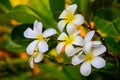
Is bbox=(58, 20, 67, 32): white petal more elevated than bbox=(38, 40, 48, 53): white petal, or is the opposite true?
bbox=(58, 20, 67, 32): white petal

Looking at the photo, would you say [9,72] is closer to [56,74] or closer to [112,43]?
[56,74]

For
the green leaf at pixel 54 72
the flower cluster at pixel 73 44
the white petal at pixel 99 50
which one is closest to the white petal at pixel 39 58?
the flower cluster at pixel 73 44

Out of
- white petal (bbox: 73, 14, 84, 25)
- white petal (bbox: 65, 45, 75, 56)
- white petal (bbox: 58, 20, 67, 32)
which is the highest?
white petal (bbox: 58, 20, 67, 32)

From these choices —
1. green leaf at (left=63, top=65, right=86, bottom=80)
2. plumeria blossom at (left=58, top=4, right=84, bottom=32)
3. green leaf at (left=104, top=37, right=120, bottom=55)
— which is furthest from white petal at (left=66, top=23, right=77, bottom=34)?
green leaf at (left=63, top=65, right=86, bottom=80)

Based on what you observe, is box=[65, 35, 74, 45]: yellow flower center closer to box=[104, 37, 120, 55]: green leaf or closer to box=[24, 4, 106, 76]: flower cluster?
box=[24, 4, 106, 76]: flower cluster

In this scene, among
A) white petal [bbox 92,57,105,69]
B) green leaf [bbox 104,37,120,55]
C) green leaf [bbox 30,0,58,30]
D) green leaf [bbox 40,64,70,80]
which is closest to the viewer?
white petal [bbox 92,57,105,69]

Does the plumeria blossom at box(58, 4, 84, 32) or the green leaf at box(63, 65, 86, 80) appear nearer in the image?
the plumeria blossom at box(58, 4, 84, 32)

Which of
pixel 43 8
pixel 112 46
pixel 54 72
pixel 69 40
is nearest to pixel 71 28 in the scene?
pixel 69 40
